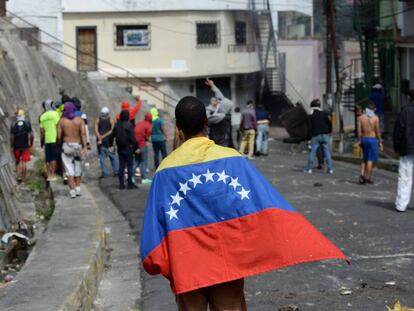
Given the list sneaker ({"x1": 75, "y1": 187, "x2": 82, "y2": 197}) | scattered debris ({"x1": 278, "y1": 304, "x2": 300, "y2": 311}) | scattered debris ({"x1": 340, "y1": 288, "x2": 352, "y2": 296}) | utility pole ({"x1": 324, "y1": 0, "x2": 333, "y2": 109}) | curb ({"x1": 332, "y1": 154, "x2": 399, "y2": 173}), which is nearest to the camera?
scattered debris ({"x1": 278, "y1": 304, "x2": 300, "y2": 311})

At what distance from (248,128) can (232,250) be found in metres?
19.8

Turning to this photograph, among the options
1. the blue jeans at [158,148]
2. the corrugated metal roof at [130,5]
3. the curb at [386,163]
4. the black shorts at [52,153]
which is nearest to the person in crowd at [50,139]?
the black shorts at [52,153]

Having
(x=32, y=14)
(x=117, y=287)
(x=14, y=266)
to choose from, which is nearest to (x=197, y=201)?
(x=117, y=287)

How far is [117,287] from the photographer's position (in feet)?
29.0

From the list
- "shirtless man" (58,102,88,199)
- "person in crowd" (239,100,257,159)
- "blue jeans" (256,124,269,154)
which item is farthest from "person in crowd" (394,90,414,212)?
"blue jeans" (256,124,269,154)

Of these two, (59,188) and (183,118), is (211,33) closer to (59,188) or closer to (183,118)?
(59,188)

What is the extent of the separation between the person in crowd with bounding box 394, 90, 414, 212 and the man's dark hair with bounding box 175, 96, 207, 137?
25.7 ft

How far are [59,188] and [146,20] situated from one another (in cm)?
2627

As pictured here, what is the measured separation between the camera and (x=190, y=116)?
17.1 ft

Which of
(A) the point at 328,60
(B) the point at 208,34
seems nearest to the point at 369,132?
(A) the point at 328,60

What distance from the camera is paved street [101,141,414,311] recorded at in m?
7.86

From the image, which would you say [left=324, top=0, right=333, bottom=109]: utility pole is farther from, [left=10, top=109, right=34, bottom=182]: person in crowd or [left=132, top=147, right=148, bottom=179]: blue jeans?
[left=10, top=109, right=34, bottom=182]: person in crowd

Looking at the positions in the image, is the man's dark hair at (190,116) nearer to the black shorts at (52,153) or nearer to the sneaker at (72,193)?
the sneaker at (72,193)

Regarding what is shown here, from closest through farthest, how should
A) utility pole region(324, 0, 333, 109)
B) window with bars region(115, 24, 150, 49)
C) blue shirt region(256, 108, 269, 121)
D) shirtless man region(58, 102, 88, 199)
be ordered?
1. shirtless man region(58, 102, 88, 199)
2. blue shirt region(256, 108, 269, 121)
3. utility pole region(324, 0, 333, 109)
4. window with bars region(115, 24, 150, 49)
